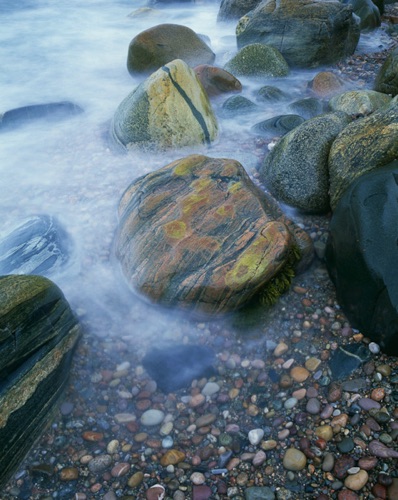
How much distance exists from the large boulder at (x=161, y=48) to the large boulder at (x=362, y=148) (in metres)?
4.45

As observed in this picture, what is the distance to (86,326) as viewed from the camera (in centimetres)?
375

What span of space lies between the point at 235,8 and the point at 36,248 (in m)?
8.79

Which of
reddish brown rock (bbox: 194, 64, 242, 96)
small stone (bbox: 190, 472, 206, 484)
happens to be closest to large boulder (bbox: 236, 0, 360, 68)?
reddish brown rock (bbox: 194, 64, 242, 96)

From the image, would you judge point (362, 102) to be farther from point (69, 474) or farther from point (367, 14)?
point (367, 14)

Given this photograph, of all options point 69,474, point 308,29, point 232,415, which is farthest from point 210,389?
point 308,29

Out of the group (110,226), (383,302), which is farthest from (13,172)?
(383,302)

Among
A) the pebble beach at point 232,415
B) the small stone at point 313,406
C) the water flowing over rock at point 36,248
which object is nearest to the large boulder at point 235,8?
the water flowing over rock at point 36,248

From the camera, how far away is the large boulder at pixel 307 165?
441 cm

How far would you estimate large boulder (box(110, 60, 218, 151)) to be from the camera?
548cm

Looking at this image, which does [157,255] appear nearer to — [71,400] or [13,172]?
[71,400]

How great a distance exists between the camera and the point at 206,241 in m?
3.66

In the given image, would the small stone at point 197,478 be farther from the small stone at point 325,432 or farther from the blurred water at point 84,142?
the blurred water at point 84,142

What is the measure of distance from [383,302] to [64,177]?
13.0 ft

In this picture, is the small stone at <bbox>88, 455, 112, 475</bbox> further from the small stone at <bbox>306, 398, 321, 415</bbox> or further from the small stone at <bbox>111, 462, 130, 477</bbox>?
the small stone at <bbox>306, 398, 321, 415</bbox>
